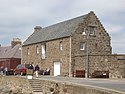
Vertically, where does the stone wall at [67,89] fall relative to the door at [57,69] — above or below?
below

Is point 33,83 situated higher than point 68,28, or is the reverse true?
point 68,28

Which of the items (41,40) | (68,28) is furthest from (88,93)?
(41,40)

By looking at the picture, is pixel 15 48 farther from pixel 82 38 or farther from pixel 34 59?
pixel 82 38

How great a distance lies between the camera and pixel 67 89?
23.3 meters

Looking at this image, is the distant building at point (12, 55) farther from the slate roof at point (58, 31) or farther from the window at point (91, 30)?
the window at point (91, 30)

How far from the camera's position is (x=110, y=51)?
46.7 metres

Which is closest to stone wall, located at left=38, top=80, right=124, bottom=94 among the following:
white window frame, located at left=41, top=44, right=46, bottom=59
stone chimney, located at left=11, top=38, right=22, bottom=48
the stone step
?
Answer: the stone step

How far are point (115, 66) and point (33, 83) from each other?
11.3 m

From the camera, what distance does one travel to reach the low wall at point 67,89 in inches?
716

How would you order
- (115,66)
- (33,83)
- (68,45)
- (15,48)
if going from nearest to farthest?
(33,83), (115,66), (68,45), (15,48)

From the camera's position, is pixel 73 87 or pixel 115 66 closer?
pixel 73 87

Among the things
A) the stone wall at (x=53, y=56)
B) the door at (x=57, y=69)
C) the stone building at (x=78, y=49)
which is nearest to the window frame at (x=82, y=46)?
the stone building at (x=78, y=49)

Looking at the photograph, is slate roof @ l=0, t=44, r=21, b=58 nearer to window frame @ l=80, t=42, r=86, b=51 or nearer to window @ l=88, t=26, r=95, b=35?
window @ l=88, t=26, r=95, b=35

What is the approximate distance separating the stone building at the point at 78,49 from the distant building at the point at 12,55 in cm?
1691
